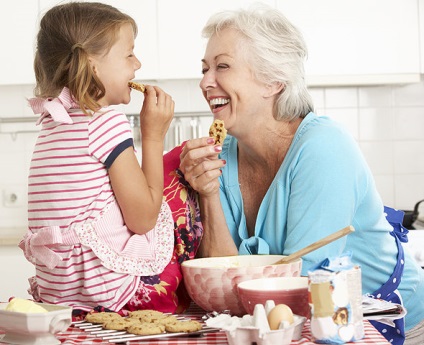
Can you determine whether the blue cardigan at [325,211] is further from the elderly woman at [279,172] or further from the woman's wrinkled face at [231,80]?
the woman's wrinkled face at [231,80]

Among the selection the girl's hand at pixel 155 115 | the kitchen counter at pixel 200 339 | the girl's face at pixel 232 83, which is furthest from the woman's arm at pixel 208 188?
the kitchen counter at pixel 200 339

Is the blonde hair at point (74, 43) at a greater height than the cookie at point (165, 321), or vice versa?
the blonde hair at point (74, 43)

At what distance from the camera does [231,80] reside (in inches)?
77.6

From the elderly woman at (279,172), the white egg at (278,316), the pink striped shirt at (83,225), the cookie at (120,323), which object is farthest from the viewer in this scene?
the elderly woman at (279,172)

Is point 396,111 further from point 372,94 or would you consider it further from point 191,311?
point 191,311

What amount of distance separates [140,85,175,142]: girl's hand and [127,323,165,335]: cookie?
0.45 m

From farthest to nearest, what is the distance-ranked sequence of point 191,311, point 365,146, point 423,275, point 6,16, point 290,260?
point 365,146
point 6,16
point 423,275
point 191,311
point 290,260

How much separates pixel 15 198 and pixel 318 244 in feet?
8.76

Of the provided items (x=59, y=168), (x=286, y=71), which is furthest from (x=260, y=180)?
(x=59, y=168)

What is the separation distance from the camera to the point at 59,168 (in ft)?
4.81

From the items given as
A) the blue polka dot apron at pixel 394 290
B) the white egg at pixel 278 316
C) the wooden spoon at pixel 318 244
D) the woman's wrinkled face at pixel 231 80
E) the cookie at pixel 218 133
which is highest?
the woman's wrinkled face at pixel 231 80

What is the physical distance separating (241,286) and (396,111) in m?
2.74

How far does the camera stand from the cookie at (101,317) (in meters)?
1.36

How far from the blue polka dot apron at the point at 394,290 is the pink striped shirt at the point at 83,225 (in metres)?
0.53
